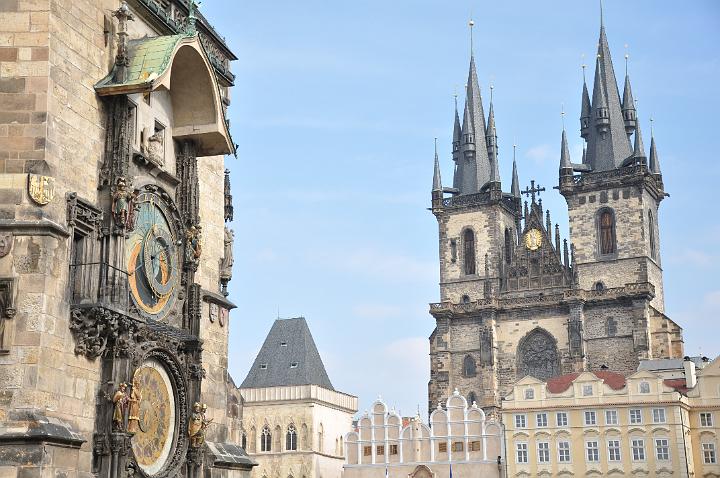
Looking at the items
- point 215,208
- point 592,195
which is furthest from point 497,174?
point 215,208

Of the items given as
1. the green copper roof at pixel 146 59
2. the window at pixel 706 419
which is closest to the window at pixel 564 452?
the window at pixel 706 419

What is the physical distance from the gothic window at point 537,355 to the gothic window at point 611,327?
3.54m

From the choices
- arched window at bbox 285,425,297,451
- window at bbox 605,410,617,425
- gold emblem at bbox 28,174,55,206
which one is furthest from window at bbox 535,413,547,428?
gold emblem at bbox 28,174,55,206

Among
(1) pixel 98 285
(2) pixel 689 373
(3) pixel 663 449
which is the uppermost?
(2) pixel 689 373

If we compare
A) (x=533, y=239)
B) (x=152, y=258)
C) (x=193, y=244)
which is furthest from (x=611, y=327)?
(x=152, y=258)

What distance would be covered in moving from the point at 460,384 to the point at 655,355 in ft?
41.3

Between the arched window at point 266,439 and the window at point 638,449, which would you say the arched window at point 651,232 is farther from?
the arched window at point 266,439

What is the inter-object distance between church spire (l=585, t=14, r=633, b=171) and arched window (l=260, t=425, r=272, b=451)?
27.9 m

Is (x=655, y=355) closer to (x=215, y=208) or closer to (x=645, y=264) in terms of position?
(x=645, y=264)

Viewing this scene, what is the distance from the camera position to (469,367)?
6906cm

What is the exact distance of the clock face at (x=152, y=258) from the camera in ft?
44.1

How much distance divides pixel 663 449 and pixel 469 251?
2415cm

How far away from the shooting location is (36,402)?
11.3 metres

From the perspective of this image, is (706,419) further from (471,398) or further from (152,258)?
(152,258)
